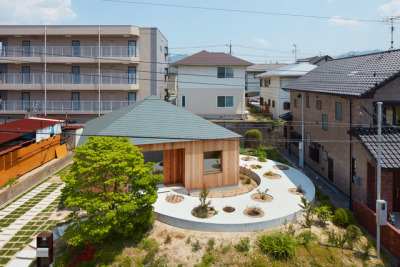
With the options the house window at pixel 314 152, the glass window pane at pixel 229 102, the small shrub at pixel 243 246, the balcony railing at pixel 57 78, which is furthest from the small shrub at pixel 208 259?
the balcony railing at pixel 57 78

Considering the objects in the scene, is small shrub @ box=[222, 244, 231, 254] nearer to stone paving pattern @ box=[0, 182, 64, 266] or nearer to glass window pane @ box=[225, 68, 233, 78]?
stone paving pattern @ box=[0, 182, 64, 266]

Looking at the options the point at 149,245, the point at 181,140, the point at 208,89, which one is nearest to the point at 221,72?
the point at 208,89

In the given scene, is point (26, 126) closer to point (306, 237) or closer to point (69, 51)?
point (69, 51)

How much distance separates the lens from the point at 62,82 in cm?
3083

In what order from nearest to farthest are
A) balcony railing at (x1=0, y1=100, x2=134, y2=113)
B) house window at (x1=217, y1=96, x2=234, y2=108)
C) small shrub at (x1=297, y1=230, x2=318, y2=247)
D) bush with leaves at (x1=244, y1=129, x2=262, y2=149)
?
small shrub at (x1=297, y1=230, x2=318, y2=247)
bush with leaves at (x1=244, y1=129, x2=262, y2=149)
balcony railing at (x1=0, y1=100, x2=134, y2=113)
house window at (x1=217, y1=96, x2=234, y2=108)

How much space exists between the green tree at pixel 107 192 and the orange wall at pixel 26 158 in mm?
8217

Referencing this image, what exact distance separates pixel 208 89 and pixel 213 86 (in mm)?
663

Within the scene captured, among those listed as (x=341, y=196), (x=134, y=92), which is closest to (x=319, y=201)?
(x=341, y=196)

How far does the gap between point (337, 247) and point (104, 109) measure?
27.3m

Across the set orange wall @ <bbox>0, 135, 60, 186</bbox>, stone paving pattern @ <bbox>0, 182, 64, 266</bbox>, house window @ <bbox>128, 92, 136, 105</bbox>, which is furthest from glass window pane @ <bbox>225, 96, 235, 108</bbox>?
stone paving pattern @ <bbox>0, 182, 64, 266</bbox>

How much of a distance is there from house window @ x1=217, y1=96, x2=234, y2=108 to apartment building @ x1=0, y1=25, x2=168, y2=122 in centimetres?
755

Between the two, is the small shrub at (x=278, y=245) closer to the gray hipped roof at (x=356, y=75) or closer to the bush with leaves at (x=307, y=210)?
the bush with leaves at (x=307, y=210)

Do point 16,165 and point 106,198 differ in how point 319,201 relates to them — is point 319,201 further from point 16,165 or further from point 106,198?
point 16,165

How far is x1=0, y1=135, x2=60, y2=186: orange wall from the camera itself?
15797 mm
